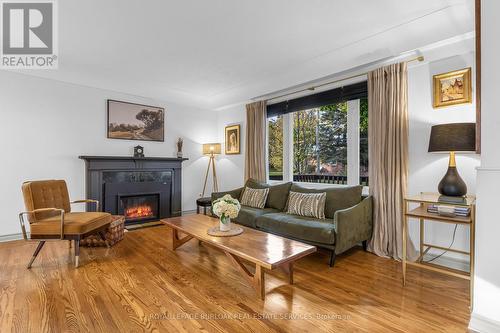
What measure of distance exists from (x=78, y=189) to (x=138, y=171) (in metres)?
1.01

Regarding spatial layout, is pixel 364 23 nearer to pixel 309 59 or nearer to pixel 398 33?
pixel 398 33

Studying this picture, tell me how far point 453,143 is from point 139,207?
4.92 m

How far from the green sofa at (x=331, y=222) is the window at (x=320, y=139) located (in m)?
0.46

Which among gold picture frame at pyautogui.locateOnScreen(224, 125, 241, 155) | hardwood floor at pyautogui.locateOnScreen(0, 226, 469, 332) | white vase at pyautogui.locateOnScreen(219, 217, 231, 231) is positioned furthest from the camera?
gold picture frame at pyautogui.locateOnScreen(224, 125, 241, 155)

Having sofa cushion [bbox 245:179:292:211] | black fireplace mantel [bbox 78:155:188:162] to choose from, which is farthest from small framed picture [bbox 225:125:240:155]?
sofa cushion [bbox 245:179:292:211]

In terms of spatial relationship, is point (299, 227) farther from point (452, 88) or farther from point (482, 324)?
point (452, 88)

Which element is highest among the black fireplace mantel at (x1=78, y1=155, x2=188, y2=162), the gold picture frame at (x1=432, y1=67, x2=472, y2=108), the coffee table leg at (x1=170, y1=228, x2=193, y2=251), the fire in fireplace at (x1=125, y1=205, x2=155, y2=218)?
the gold picture frame at (x1=432, y1=67, x2=472, y2=108)

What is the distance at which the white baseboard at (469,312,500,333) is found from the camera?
1670 mm

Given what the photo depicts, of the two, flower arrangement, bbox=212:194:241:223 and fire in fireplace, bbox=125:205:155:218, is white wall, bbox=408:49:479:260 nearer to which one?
flower arrangement, bbox=212:194:241:223

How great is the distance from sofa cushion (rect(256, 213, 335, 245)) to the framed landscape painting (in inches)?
117

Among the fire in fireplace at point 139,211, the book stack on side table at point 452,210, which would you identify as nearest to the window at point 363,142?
the book stack on side table at point 452,210

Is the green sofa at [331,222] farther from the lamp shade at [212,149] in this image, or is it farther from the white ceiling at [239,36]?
the lamp shade at [212,149]

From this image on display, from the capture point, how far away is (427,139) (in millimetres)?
2936

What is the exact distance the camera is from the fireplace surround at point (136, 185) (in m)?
4.30
